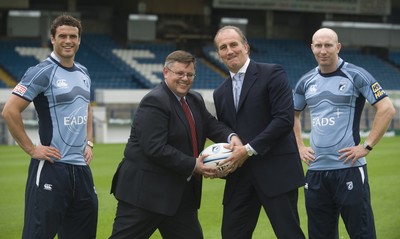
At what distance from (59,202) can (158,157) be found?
0.96 metres

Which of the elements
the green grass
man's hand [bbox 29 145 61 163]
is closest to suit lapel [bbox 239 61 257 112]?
man's hand [bbox 29 145 61 163]

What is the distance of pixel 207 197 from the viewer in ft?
41.1

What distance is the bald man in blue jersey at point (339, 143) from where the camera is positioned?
6.42 meters

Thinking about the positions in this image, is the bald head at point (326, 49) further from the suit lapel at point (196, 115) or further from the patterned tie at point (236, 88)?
the suit lapel at point (196, 115)

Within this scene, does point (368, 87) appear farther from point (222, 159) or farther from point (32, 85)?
point (32, 85)

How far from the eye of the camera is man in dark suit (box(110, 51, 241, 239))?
5691 mm

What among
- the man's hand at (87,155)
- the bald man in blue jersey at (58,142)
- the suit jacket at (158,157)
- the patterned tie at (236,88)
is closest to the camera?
the suit jacket at (158,157)

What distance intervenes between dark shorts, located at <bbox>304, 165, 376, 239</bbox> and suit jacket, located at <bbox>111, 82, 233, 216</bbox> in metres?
1.32

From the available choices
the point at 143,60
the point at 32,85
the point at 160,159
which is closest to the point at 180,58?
the point at 160,159

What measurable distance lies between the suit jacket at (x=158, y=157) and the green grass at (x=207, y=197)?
330 cm

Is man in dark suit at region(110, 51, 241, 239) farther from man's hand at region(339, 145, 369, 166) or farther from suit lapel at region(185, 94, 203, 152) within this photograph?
man's hand at region(339, 145, 369, 166)

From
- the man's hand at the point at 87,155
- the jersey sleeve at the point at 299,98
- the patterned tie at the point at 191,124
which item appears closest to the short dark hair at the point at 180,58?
the patterned tie at the point at 191,124

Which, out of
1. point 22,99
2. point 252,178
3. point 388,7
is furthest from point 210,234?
point 388,7

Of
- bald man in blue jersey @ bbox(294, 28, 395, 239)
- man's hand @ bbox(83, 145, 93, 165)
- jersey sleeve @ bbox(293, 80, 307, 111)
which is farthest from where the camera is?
jersey sleeve @ bbox(293, 80, 307, 111)
